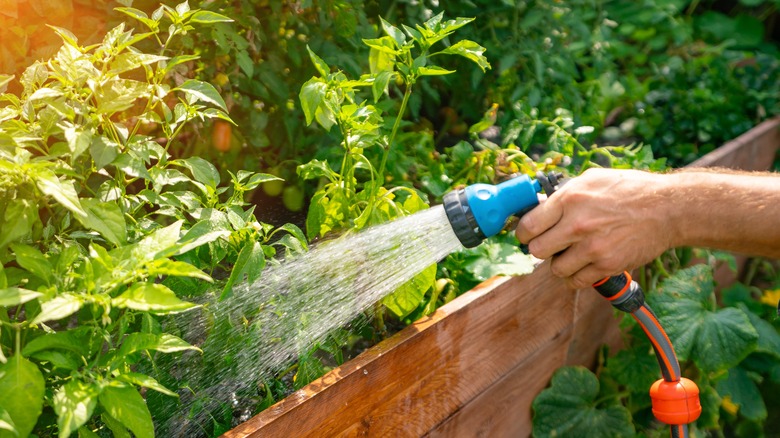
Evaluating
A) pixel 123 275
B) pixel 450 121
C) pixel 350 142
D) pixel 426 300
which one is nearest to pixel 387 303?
pixel 426 300

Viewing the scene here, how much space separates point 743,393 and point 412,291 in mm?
1337

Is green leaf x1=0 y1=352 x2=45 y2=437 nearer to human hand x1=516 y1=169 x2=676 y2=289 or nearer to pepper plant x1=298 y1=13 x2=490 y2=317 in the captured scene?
pepper plant x1=298 y1=13 x2=490 y2=317

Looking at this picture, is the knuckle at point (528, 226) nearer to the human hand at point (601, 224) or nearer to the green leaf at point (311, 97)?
the human hand at point (601, 224)

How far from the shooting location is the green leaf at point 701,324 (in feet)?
6.43

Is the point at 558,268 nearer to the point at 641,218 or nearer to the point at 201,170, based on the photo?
the point at 641,218

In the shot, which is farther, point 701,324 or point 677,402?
point 701,324

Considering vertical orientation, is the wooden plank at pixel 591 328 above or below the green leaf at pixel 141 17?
below

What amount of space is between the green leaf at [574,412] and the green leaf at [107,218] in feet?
4.21

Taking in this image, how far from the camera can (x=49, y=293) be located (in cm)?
90

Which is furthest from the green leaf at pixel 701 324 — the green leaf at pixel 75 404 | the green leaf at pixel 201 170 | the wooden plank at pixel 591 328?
the green leaf at pixel 75 404

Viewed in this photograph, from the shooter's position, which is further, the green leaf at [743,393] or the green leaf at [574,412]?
the green leaf at [743,393]

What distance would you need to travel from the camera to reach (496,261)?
1.71 metres

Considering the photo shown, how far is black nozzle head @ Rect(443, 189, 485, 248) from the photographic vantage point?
1293mm

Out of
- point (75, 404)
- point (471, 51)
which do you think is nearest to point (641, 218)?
point (471, 51)
